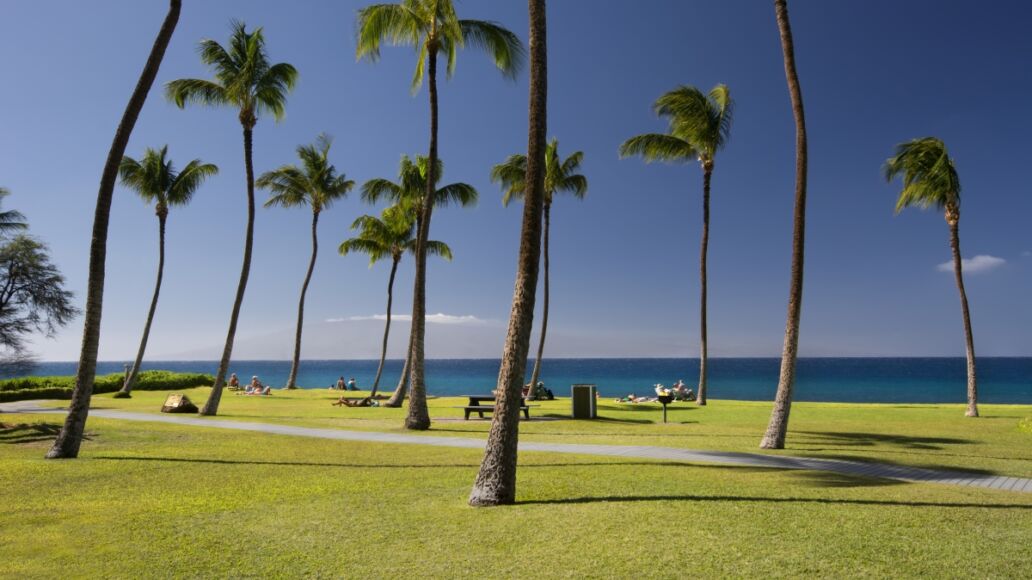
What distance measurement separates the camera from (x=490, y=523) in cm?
656

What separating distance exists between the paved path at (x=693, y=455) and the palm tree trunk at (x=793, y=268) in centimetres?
133

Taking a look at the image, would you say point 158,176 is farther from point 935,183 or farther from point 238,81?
point 935,183

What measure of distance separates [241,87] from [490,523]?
67.8ft

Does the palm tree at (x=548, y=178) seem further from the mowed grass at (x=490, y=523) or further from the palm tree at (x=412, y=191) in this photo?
the mowed grass at (x=490, y=523)

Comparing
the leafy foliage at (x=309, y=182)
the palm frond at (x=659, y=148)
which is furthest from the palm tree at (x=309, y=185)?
the palm frond at (x=659, y=148)

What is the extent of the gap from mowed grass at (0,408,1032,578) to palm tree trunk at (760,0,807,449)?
340 centimetres

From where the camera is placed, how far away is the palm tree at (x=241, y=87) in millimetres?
21922

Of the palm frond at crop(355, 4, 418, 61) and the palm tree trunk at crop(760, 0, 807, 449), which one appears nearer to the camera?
the palm tree trunk at crop(760, 0, 807, 449)

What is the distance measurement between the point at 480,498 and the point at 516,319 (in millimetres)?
2249

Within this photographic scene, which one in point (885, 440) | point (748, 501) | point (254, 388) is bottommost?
point (254, 388)

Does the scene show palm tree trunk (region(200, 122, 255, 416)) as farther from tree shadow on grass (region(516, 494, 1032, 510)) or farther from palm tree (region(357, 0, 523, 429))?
tree shadow on grass (region(516, 494, 1032, 510))

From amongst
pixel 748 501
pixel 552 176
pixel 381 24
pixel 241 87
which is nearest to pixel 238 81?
pixel 241 87

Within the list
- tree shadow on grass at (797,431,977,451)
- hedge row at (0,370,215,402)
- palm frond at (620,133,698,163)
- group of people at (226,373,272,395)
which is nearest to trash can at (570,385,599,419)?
tree shadow on grass at (797,431,977,451)

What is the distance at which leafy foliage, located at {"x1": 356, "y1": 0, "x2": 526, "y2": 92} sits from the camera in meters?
17.5
